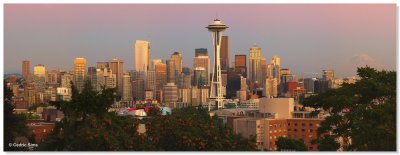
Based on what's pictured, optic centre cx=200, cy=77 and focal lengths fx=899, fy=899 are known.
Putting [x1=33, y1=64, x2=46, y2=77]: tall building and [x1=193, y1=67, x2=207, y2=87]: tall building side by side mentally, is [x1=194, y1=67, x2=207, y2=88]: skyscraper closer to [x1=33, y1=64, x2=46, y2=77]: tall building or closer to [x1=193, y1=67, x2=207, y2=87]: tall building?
[x1=193, y1=67, x2=207, y2=87]: tall building

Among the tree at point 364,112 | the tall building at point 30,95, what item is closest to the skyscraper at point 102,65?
the tall building at point 30,95

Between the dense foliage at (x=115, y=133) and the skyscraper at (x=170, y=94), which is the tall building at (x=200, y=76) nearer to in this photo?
the skyscraper at (x=170, y=94)

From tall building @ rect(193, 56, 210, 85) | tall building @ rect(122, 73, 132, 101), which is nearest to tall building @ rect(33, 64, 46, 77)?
tall building @ rect(122, 73, 132, 101)

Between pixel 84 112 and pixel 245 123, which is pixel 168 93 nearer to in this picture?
pixel 245 123

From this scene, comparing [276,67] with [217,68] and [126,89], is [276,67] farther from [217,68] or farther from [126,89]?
[217,68]

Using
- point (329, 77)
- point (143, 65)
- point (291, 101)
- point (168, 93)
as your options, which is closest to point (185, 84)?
point (168, 93)

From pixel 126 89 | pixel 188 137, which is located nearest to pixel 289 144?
pixel 188 137
